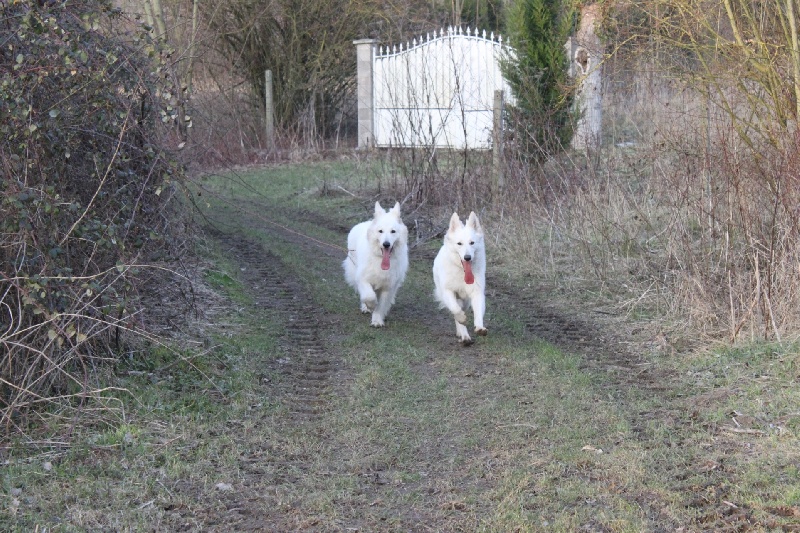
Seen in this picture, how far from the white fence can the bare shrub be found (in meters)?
7.41

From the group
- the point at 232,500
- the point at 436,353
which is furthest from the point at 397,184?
the point at 232,500

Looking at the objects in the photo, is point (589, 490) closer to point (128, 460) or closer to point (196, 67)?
point (128, 460)

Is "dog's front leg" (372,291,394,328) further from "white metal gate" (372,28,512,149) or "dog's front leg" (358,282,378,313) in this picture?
"white metal gate" (372,28,512,149)

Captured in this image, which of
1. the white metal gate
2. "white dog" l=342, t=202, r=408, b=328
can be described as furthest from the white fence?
"white dog" l=342, t=202, r=408, b=328

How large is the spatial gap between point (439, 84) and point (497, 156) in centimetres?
669

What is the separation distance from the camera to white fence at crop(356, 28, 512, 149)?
46.4 ft

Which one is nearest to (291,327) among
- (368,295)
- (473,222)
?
(368,295)

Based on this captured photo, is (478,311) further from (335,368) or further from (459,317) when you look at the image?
(335,368)

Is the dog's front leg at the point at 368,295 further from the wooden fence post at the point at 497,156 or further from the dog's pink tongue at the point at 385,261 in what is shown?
the wooden fence post at the point at 497,156

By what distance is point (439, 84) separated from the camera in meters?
17.9

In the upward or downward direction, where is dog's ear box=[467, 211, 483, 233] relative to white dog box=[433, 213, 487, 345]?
upward

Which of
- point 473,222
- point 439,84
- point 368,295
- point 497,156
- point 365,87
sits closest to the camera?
point 473,222

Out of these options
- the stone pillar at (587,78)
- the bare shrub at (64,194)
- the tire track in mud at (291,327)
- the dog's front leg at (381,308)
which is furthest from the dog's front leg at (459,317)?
the stone pillar at (587,78)

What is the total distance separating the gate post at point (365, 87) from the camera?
1994 centimetres
